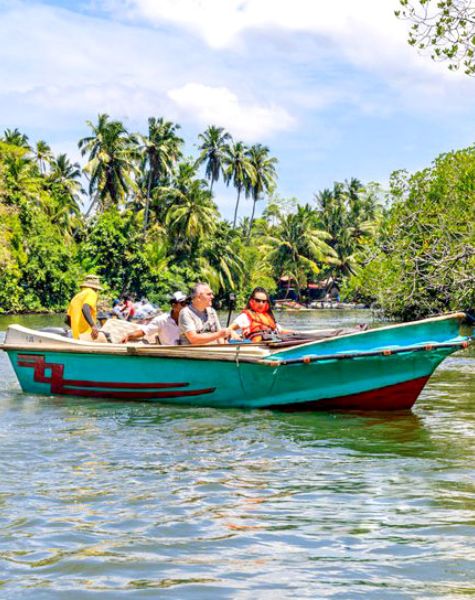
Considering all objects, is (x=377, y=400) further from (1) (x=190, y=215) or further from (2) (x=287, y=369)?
(1) (x=190, y=215)

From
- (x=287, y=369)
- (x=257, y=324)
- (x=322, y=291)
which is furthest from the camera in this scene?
(x=322, y=291)

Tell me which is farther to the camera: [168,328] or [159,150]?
[159,150]

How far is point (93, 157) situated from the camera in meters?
57.2

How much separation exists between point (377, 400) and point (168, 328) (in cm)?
294

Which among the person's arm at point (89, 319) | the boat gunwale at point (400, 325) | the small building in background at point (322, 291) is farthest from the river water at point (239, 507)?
the small building in background at point (322, 291)

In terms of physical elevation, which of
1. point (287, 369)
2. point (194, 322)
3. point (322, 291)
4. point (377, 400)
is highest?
point (322, 291)

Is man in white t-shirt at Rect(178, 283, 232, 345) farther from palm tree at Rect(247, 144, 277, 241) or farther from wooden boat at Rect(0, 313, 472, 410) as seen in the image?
palm tree at Rect(247, 144, 277, 241)

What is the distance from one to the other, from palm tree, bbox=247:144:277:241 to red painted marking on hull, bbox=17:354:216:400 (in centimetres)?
5661

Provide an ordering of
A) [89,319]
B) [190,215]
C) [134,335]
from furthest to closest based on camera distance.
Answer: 1. [190,215]
2. [89,319]
3. [134,335]

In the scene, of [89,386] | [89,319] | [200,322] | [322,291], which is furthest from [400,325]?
[322,291]

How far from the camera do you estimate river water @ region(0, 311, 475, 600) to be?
4859 millimetres

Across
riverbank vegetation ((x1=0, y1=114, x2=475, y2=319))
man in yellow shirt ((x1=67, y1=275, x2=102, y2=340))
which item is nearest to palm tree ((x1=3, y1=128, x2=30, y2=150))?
riverbank vegetation ((x1=0, y1=114, x2=475, y2=319))

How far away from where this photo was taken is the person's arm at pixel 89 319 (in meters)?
12.9

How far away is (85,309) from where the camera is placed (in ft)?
42.8
